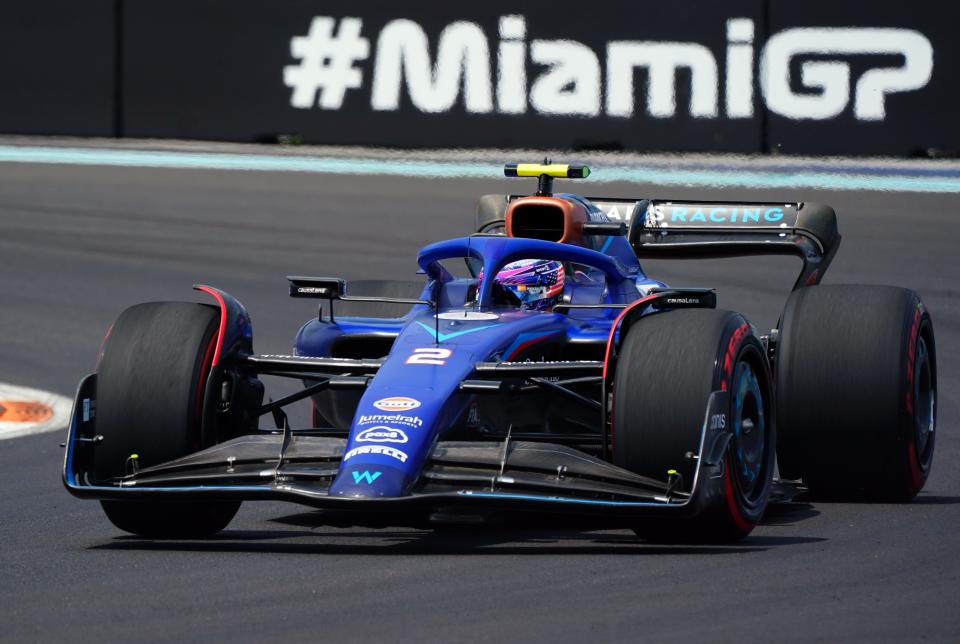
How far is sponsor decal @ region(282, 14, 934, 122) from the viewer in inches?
687

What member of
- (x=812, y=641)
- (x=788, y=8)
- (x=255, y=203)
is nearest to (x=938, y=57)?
(x=788, y=8)

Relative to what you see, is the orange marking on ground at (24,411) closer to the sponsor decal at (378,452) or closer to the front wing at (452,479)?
the front wing at (452,479)

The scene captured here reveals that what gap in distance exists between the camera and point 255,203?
18.0 m

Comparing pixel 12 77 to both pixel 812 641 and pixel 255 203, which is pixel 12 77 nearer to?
pixel 255 203

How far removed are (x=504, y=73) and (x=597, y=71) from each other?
0.93 m

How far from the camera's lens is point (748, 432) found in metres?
7.02

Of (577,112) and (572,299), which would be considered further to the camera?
(577,112)

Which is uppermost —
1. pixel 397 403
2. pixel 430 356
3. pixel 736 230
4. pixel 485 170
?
pixel 485 170

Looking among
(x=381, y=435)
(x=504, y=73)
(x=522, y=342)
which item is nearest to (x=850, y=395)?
(x=522, y=342)

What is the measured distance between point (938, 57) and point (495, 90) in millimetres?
4292

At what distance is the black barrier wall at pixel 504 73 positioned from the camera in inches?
687

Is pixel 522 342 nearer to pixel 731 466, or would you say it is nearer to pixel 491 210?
pixel 731 466

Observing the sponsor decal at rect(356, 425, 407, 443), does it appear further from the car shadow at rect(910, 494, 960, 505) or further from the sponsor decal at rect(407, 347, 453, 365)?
the car shadow at rect(910, 494, 960, 505)

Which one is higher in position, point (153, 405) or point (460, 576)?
point (153, 405)
